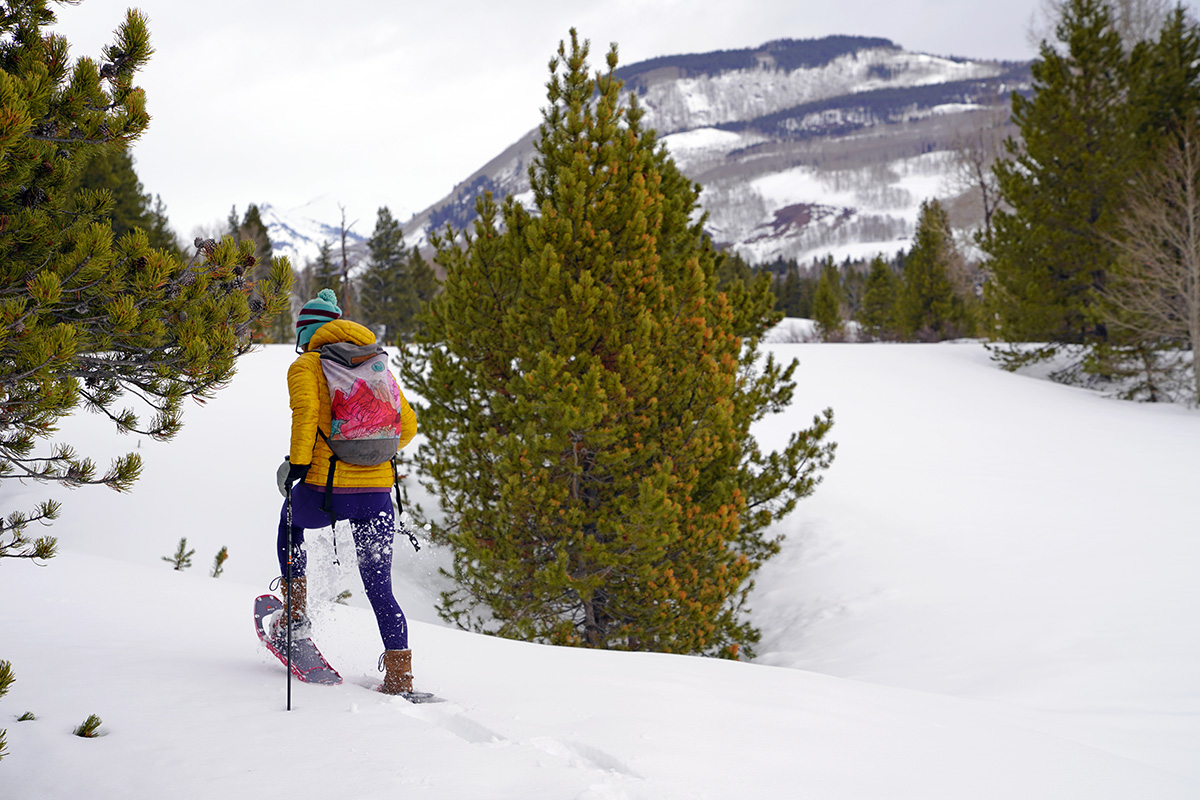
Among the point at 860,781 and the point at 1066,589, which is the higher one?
the point at 860,781

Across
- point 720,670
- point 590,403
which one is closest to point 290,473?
point 590,403

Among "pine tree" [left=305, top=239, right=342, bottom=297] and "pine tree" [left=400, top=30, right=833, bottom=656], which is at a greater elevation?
"pine tree" [left=305, top=239, right=342, bottom=297]

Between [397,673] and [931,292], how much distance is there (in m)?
32.7

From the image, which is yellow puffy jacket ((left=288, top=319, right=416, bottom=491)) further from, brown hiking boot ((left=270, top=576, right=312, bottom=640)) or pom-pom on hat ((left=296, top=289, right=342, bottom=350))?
brown hiking boot ((left=270, top=576, right=312, bottom=640))

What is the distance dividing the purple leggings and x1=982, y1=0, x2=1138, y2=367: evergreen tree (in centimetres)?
1741

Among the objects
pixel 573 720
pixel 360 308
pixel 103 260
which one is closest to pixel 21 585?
pixel 103 260

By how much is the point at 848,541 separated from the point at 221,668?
792cm

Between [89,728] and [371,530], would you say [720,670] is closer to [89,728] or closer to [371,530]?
[371,530]

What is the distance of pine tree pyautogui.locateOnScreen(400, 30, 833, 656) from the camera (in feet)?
19.4

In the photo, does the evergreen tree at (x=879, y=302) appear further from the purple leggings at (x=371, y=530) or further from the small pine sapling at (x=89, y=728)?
the small pine sapling at (x=89, y=728)

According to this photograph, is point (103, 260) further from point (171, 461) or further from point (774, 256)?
point (774, 256)

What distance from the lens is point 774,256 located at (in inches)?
6703

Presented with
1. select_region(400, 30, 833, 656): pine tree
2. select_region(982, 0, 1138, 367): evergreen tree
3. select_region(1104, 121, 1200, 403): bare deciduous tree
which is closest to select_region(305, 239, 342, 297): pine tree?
select_region(982, 0, 1138, 367): evergreen tree

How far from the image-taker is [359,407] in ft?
10.4
